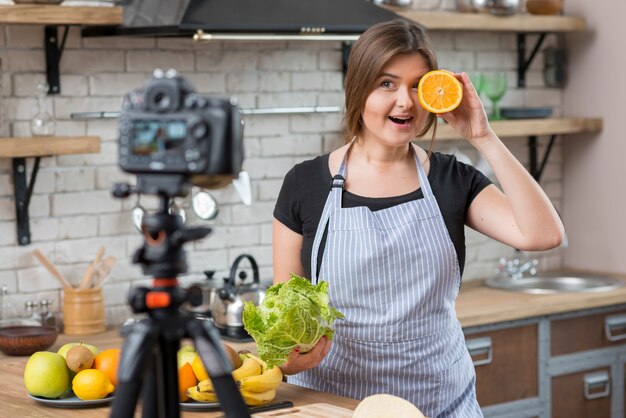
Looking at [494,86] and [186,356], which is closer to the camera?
[186,356]

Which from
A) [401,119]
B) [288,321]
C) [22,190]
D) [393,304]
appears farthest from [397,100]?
[22,190]

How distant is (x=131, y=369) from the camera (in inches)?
57.9

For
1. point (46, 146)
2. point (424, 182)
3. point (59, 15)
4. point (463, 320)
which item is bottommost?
point (463, 320)

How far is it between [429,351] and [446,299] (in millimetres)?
135

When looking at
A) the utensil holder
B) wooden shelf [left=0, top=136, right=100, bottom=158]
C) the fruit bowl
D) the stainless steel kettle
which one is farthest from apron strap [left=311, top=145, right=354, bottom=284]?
the utensil holder

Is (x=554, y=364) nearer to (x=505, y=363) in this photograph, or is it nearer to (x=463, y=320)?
(x=505, y=363)

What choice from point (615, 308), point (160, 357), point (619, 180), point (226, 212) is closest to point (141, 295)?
point (160, 357)

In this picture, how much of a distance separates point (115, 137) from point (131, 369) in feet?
8.03

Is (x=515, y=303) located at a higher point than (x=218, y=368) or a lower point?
lower

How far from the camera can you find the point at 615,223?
4836 mm

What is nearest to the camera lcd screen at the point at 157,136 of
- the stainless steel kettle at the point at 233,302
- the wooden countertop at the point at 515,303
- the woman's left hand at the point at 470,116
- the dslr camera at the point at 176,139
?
the dslr camera at the point at 176,139

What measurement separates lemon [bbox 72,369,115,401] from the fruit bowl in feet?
2.95

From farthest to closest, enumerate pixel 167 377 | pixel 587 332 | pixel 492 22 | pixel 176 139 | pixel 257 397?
pixel 492 22
pixel 587 332
pixel 257 397
pixel 167 377
pixel 176 139

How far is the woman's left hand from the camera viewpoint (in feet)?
8.20
